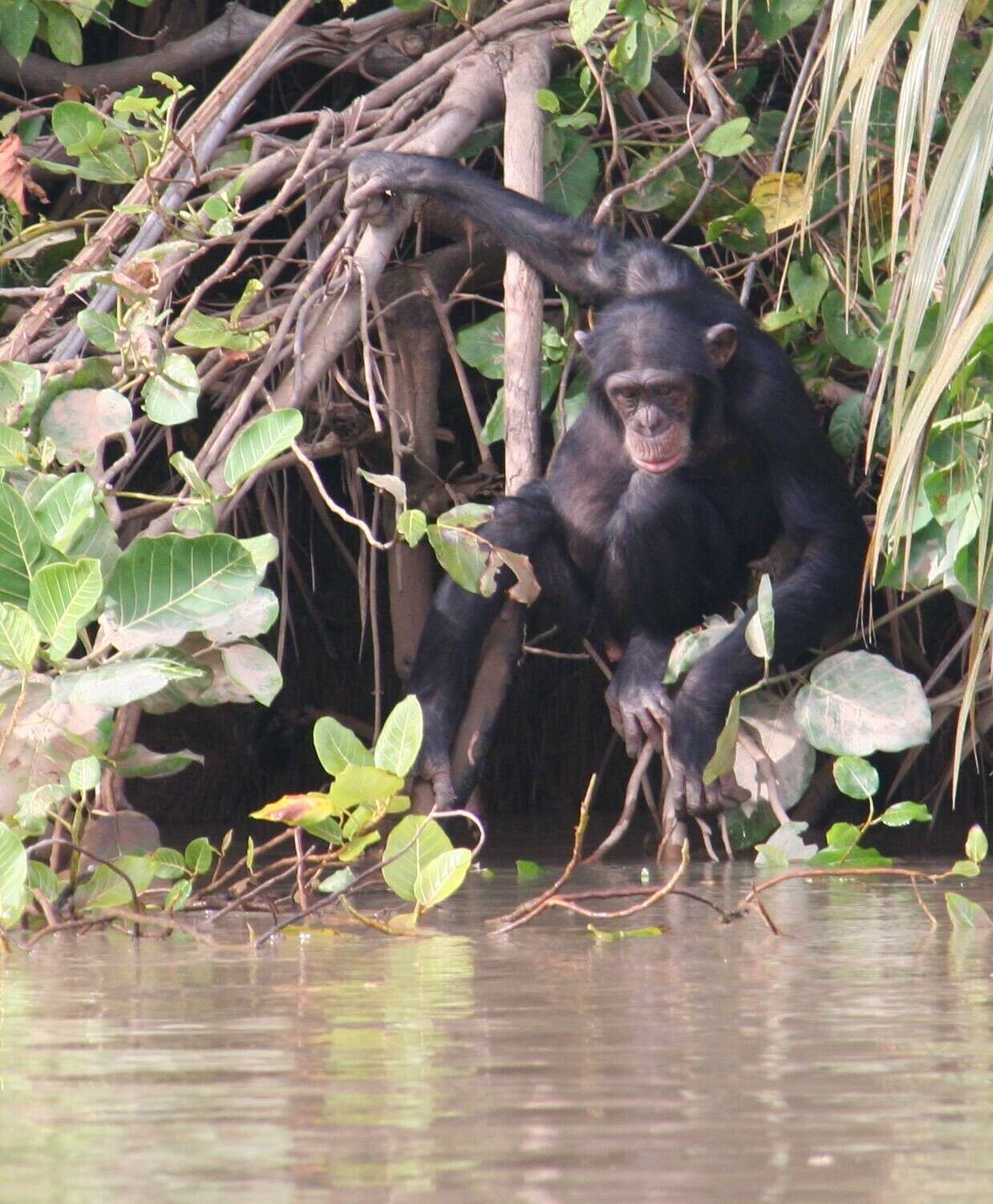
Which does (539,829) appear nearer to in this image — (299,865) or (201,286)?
(201,286)

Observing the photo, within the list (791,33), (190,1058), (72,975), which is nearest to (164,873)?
(72,975)

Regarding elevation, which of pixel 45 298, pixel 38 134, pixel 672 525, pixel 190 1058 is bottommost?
pixel 190 1058

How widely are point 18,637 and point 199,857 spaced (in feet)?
1.73

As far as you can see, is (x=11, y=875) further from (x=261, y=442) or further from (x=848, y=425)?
(x=848, y=425)

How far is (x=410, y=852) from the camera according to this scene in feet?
10.6

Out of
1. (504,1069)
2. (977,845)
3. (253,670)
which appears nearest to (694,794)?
(977,845)

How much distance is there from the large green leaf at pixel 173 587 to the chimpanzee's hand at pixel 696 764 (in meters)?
1.42

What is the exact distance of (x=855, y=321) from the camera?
16.3ft

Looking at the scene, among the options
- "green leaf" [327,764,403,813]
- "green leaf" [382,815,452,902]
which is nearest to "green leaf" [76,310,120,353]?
"green leaf" [327,764,403,813]

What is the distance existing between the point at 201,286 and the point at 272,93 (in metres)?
1.93

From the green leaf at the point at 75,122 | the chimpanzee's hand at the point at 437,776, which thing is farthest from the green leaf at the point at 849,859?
the green leaf at the point at 75,122

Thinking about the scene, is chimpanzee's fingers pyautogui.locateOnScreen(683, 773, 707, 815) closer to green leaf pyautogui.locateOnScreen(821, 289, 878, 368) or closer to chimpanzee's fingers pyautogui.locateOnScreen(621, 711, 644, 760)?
chimpanzee's fingers pyautogui.locateOnScreen(621, 711, 644, 760)

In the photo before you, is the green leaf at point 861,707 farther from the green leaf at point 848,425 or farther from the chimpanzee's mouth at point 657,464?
the green leaf at point 848,425

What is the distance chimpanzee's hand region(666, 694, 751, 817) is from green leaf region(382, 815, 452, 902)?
1245 mm
